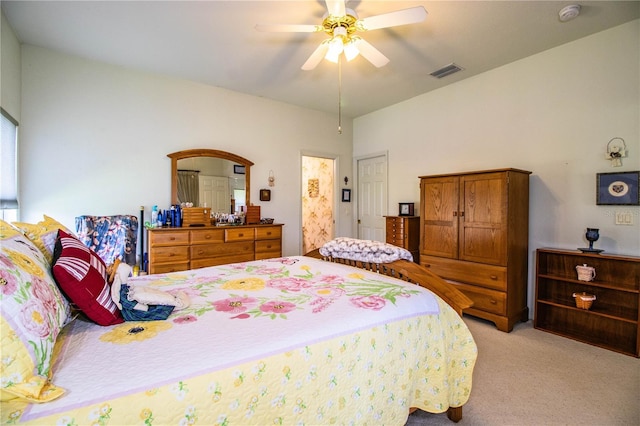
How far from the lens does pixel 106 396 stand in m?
0.81

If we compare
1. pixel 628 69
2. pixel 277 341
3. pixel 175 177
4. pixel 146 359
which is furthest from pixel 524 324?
pixel 175 177

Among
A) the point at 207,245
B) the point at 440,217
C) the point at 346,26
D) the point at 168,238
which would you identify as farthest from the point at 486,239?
the point at 168,238

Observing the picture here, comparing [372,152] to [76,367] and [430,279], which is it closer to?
[430,279]

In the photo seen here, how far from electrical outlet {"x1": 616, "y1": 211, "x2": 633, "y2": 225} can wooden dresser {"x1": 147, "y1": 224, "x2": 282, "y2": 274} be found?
364 cm

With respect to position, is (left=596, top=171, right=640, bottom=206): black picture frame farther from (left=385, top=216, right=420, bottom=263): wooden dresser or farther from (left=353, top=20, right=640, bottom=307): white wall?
(left=385, top=216, right=420, bottom=263): wooden dresser

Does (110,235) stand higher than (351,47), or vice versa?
(351,47)

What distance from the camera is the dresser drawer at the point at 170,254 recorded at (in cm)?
336

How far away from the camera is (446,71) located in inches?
145

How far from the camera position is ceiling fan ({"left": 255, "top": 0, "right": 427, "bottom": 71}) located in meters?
2.04

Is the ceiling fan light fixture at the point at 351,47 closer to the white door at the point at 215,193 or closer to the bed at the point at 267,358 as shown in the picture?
the bed at the point at 267,358

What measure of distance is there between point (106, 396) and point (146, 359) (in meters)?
0.15

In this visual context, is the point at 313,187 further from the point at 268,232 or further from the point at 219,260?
the point at 219,260

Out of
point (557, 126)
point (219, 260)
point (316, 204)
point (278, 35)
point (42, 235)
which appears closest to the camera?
point (42, 235)

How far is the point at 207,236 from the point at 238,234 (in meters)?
0.39
